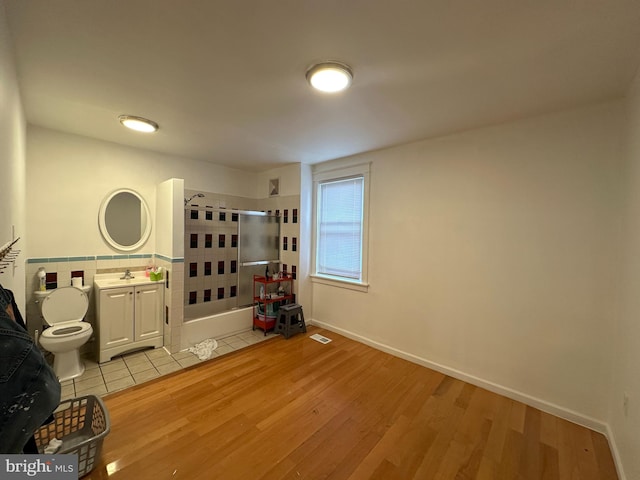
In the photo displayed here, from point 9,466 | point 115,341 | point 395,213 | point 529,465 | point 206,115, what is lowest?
point 529,465

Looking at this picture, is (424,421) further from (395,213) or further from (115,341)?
(115,341)

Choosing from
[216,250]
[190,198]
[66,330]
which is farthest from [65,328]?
[190,198]

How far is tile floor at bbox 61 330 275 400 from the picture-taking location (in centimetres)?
221

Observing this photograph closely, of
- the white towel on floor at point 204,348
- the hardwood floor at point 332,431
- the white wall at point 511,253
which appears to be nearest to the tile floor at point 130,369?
the white towel on floor at point 204,348

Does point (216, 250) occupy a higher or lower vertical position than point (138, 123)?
lower

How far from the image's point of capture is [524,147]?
2.15 metres

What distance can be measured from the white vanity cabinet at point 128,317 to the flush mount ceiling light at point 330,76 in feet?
8.75

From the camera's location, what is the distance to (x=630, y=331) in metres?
1.53

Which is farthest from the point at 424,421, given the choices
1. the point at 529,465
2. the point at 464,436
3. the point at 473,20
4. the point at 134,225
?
the point at 134,225

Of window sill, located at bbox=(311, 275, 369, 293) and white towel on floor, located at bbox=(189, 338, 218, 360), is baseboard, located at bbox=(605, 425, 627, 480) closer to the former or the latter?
window sill, located at bbox=(311, 275, 369, 293)

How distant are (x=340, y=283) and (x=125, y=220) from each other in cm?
272

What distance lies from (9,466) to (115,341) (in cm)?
214

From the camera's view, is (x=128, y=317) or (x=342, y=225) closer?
(x=128, y=317)

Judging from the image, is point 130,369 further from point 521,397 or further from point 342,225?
point 521,397
